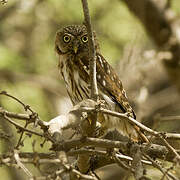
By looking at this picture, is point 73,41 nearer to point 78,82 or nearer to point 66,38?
point 66,38

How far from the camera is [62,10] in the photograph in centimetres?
891

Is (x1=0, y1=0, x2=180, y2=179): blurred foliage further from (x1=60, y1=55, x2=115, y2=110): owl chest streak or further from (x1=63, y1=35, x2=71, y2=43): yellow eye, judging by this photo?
(x1=60, y1=55, x2=115, y2=110): owl chest streak

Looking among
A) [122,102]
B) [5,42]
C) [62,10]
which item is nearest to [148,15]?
[122,102]

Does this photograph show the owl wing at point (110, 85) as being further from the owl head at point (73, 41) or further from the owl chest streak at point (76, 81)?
the owl head at point (73, 41)

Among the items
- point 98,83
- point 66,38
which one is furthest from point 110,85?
point 66,38

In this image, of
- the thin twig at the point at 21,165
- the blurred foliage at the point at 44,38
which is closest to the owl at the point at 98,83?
the thin twig at the point at 21,165

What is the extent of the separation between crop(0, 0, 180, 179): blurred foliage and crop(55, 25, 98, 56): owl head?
217 cm

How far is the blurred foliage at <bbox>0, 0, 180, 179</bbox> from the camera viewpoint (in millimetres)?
7758

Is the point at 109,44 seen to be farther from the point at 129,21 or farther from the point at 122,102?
the point at 122,102

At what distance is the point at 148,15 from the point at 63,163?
4.50 m

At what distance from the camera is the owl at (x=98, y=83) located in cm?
458

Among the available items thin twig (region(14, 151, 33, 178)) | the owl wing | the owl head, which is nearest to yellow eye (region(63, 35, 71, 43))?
the owl head

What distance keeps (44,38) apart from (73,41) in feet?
13.6

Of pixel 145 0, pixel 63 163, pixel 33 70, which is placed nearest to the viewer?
pixel 63 163
